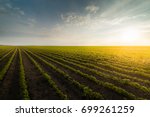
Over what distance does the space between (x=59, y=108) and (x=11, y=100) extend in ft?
10.2

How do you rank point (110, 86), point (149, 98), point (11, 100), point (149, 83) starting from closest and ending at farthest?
point (11, 100), point (149, 98), point (110, 86), point (149, 83)

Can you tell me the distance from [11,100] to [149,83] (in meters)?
10.4

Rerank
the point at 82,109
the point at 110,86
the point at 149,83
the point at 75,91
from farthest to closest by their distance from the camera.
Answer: the point at 149,83
the point at 110,86
the point at 75,91
the point at 82,109

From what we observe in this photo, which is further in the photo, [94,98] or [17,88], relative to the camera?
[17,88]

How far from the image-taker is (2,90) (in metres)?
9.48

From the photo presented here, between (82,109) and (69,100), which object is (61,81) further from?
(82,109)

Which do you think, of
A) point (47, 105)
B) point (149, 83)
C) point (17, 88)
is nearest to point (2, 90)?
point (17, 88)

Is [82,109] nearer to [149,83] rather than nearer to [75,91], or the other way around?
[75,91]

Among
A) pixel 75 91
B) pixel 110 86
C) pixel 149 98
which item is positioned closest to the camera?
pixel 149 98

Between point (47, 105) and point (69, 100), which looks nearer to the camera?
point (47, 105)

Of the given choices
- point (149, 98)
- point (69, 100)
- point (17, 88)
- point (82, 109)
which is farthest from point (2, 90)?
point (149, 98)

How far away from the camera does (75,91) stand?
941cm

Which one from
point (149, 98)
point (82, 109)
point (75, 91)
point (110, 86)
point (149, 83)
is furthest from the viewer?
point (149, 83)

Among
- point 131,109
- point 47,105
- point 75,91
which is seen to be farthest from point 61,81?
point 131,109
